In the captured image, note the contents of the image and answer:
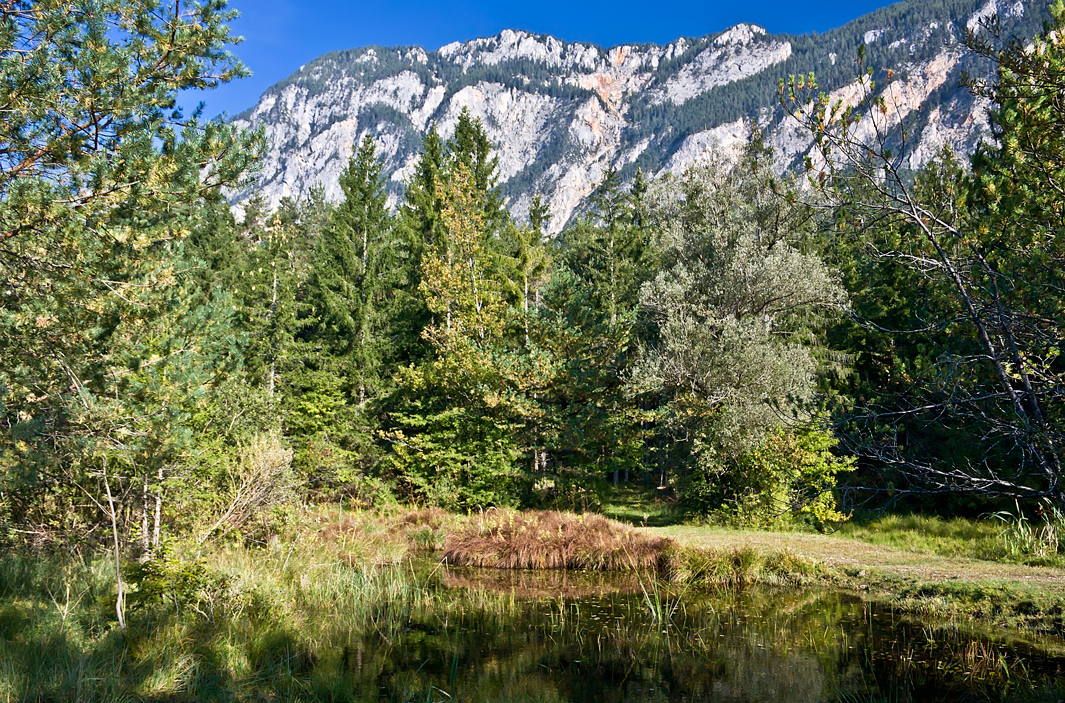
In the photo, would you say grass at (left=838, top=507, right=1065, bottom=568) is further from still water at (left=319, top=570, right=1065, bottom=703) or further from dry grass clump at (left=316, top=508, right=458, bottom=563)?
dry grass clump at (left=316, top=508, right=458, bottom=563)

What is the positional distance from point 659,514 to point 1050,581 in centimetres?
1106

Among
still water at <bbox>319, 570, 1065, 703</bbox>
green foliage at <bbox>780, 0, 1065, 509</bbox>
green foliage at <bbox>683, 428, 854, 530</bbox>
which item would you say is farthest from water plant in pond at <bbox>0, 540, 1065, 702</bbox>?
green foliage at <bbox>683, 428, 854, 530</bbox>

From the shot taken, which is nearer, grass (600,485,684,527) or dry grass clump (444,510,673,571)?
dry grass clump (444,510,673,571)

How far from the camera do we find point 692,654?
8.08 m

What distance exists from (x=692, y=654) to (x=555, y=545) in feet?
20.8

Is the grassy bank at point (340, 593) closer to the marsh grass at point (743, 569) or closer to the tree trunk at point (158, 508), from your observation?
the marsh grass at point (743, 569)

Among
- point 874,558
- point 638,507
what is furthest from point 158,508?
point 638,507

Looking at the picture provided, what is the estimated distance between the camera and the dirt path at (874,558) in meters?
10.1

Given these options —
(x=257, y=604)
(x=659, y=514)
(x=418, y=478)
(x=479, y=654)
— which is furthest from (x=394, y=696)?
(x=418, y=478)

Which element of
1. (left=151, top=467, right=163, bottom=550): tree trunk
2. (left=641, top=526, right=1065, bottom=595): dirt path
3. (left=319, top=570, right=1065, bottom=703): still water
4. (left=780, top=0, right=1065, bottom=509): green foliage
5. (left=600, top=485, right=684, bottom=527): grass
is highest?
(left=780, top=0, right=1065, bottom=509): green foliage

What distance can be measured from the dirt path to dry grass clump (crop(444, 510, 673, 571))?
90 centimetres

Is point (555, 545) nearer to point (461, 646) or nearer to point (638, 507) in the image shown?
point (461, 646)

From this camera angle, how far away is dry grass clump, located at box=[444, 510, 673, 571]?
13.5 metres

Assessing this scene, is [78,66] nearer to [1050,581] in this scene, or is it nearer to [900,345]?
[1050,581]
